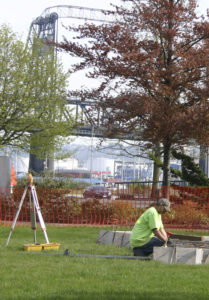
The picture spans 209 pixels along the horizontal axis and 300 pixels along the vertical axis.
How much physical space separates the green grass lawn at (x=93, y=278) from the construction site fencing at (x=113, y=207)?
692 centimetres

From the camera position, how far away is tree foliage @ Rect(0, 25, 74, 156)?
26.8 metres

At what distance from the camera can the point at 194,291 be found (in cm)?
652

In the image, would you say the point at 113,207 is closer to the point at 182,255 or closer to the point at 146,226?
the point at 146,226

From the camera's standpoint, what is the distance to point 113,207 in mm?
17484

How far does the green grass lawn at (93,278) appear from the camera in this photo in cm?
631

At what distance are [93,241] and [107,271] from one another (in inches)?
185

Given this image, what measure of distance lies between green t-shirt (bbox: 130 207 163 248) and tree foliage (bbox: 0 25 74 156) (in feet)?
57.3

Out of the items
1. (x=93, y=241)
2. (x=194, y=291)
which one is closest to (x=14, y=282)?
(x=194, y=291)

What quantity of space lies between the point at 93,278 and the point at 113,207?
33.5ft

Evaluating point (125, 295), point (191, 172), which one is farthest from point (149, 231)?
point (191, 172)

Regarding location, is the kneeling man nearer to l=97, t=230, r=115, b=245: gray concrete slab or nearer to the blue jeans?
the blue jeans

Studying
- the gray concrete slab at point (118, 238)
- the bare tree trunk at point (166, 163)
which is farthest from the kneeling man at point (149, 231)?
the bare tree trunk at point (166, 163)

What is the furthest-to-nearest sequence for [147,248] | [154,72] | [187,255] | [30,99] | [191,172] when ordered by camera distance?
1. [30,99]
2. [191,172]
3. [154,72]
4. [147,248]
5. [187,255]

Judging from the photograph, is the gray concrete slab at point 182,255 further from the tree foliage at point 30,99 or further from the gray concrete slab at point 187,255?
the tree foliage at point 30,99
